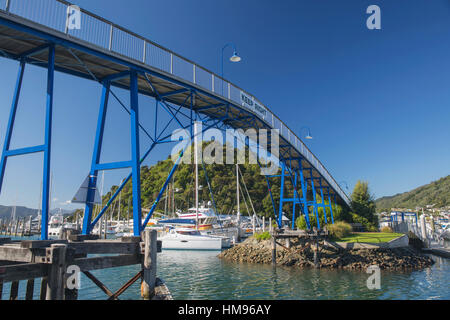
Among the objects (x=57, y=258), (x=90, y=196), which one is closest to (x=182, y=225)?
(x=90, y=196)

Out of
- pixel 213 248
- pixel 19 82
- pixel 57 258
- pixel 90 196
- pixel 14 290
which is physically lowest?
pixel 213 248

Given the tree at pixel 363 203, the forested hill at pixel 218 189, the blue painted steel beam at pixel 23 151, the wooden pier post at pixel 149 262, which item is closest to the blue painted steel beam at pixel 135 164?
the wooden pier post at pixel 149 262

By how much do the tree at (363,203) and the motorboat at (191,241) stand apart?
19.7 m

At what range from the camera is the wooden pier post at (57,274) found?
695 centimetres

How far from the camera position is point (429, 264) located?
24.8 m

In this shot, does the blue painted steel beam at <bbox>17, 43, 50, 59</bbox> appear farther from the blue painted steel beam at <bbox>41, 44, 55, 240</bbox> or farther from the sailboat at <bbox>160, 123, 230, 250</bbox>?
the sailboat at <bbox>160, 123, 230, 250</bbox>

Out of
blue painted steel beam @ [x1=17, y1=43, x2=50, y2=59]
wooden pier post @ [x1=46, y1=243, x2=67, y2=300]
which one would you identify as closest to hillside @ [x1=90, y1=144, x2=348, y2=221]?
blue painted steel beam @ [x1=17, y1=43, x2=50, y2=59]

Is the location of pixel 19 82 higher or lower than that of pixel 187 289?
higher

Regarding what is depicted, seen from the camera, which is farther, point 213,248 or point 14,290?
point 213,248

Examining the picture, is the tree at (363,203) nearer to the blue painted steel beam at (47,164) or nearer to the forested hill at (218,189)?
the forested hill at (218,189)

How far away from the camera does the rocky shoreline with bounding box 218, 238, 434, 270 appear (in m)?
23.1

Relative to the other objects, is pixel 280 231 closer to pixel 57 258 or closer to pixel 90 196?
pixel 90 196
